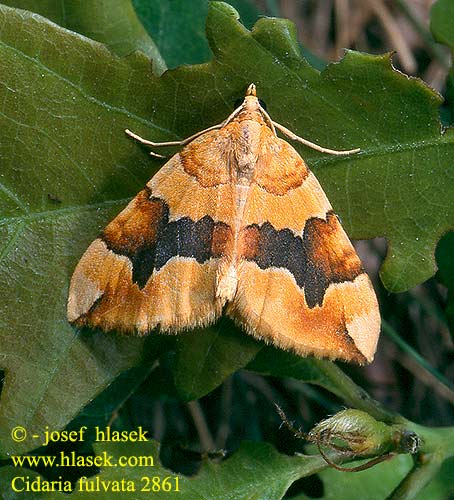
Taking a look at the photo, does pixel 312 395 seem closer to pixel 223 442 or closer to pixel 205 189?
pixel 223 442

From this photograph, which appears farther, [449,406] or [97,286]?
[449,406]

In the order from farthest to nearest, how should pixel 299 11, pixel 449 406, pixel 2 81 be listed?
pixel 299 11 → pixel 449 406 → pixel 2 81

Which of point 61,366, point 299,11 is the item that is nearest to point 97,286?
point 61,366

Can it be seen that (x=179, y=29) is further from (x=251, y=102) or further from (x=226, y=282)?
(x=226, y=282)
